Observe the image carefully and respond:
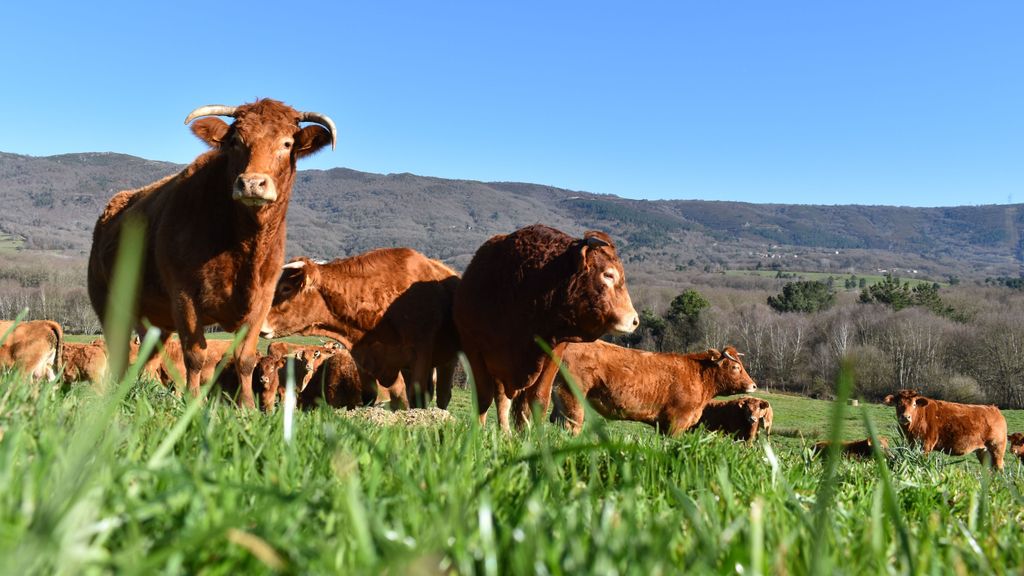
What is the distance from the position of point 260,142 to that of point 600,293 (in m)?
3.53

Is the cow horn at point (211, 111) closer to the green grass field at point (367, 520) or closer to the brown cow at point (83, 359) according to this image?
the green grass field at point (367, 520)

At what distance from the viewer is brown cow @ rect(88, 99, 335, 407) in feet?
23.4

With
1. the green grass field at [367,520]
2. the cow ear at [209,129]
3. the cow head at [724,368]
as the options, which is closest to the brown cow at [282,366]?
the cow head at [724,368]

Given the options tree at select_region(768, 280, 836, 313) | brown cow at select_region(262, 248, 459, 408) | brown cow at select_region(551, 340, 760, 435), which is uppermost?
brown cow at select_region(262, 248, 459, 408)

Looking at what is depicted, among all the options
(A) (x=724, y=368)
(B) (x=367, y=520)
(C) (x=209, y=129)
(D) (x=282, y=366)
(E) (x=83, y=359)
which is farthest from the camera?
(E) (x=83, y=359)

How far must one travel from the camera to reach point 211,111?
25.0 ft

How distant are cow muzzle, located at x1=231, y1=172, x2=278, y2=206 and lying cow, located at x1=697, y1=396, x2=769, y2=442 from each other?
18.5 m

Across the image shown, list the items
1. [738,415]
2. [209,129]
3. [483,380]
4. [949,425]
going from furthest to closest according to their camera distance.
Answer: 1. [738,415]
2. [949,425]
3. [483,380]
4. [209,129]

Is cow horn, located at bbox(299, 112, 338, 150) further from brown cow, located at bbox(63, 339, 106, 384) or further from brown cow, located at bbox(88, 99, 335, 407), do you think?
brown cow, located at bbox(63, 339, 106, 384)

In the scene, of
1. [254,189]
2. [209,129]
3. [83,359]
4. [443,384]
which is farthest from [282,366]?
[254,189]

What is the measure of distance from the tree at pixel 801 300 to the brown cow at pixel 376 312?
4721 inches

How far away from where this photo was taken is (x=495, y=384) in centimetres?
934

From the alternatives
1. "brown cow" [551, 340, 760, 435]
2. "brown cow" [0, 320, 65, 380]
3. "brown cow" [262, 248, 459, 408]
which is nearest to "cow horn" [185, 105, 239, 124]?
"brown cow" [262, 248, 459, 408]

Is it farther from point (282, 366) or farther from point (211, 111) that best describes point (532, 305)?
point (282, 366)
